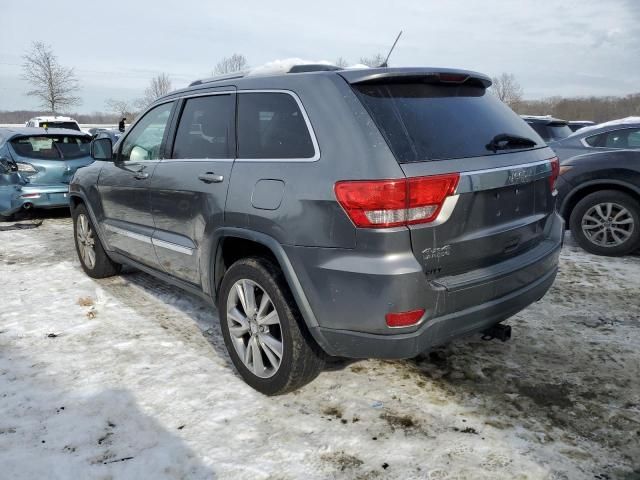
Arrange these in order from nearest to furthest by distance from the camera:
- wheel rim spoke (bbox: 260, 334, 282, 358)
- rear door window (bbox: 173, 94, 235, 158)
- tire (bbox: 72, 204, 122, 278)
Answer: wheel rim spoke (bbox: 260, 334, 282, 358), rear door window (bbox: 173, 94, 235, 158), tire (bbox: 72, 204, 122, 278)

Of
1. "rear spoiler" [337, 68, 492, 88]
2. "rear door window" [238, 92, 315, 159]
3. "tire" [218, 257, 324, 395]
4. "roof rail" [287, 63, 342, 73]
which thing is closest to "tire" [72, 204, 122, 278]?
"tire" [218, 257, 324, 395]

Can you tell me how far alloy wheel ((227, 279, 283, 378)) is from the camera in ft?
9.51

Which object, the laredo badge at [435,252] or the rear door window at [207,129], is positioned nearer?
the laredo badge at [435,252]

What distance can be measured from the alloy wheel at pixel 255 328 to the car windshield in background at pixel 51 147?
6693mm

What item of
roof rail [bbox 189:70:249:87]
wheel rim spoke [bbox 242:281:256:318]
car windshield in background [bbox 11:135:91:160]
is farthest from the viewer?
car windshield in background [bbox 11:135:91:160]

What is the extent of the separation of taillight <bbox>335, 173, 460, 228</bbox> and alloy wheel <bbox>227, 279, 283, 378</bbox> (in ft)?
2.68

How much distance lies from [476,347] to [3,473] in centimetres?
285

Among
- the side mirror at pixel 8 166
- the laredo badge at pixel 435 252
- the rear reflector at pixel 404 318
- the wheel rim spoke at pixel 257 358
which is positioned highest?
the side mirror at pixel 8 166

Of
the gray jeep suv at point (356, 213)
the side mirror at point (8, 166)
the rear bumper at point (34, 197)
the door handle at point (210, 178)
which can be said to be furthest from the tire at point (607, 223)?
the side mirror at point (8, 166)

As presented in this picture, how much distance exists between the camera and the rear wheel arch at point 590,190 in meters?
5.67

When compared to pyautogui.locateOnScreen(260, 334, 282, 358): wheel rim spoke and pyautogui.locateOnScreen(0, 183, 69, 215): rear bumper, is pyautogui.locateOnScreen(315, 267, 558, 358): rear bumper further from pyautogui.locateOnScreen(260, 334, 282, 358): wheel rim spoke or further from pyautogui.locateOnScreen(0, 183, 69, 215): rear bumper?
pyautogui.locateOnScreen(0, 183, 69, 215): rear bumper

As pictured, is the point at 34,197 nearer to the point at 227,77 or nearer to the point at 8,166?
the point at 8,166

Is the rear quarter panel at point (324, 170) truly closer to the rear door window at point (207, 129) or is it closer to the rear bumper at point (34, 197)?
the rear door window at point (207, 129)

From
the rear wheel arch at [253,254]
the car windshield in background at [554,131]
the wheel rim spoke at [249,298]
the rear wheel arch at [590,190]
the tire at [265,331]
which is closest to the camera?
the rear wheel arch at [253,254]
